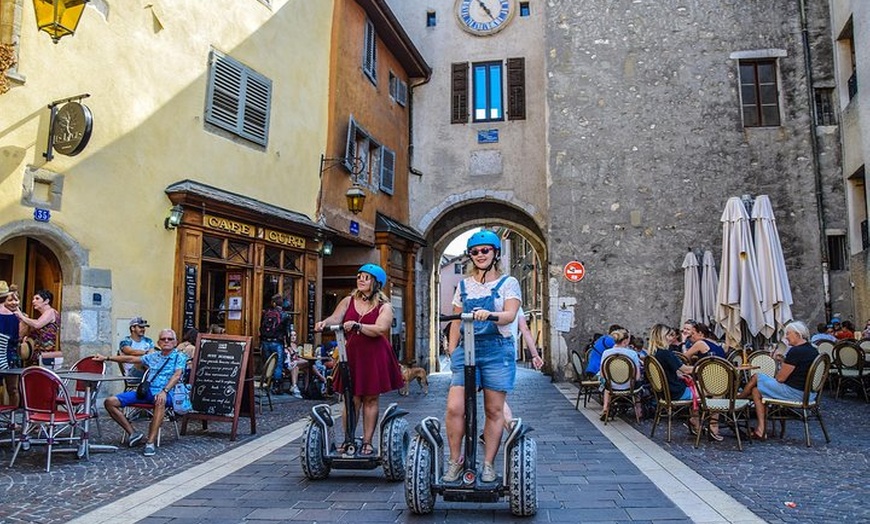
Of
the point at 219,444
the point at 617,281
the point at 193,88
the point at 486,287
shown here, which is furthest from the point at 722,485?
the point at 617,281

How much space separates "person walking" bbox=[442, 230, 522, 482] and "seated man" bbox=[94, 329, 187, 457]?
141 inches

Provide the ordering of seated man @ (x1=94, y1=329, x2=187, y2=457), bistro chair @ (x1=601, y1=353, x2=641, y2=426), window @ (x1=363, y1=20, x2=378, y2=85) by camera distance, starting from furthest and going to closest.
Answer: window @ (x1=363, y1=20, x2=378, y2=85) < bistro chair @ (x1=601, y1=353, x2=641, y2=426) < seated man @ (x1=94, y1=329, x2=187, y2=457)

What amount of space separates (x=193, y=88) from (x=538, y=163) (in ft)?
32.5

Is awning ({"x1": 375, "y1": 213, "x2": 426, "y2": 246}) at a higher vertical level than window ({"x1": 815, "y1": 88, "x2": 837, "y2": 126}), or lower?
lower

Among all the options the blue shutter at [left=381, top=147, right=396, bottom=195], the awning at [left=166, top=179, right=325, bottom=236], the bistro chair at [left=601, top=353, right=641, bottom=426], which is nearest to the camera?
the bistro chair at [left=601, top=353, right=641, bottom=426]

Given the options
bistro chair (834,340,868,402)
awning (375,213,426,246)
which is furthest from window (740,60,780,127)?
awning (375,213,426,246)

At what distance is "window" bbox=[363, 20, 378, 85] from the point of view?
16.0m

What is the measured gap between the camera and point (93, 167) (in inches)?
349

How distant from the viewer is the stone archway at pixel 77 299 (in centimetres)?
852

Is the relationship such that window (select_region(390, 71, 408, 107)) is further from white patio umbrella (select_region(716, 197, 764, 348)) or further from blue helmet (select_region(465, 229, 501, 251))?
blue helmet (select_region(465, 229, 501, 251))

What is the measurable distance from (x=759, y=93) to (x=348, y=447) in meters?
14.7

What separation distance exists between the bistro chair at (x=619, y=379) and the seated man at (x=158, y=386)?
194 inches

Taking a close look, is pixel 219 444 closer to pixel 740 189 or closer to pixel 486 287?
pixel 486 287

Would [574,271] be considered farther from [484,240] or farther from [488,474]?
[488,474]
